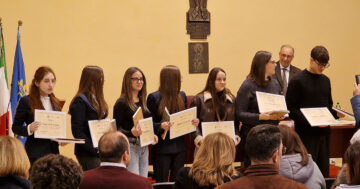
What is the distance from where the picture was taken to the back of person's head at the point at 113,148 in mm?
3199

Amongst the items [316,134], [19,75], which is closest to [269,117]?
[316,134]

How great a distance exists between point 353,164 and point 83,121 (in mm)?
2697

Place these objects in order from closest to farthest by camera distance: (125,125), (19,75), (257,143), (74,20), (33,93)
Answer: (257,143)
(33,93)
(125,125)
(19,75)
(74,20)

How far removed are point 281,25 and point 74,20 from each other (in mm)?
3417

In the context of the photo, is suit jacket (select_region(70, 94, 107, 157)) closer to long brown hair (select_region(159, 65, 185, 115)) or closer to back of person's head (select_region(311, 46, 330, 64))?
long brown hair (select_region(159, 65, 185, 115))

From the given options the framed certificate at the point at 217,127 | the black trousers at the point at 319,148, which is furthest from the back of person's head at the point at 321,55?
the framed certificate at the point at 217,127

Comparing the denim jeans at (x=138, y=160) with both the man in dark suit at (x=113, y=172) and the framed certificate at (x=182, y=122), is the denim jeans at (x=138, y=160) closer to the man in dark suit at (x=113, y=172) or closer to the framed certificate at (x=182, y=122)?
the framed certificate at (x=182, y=122)

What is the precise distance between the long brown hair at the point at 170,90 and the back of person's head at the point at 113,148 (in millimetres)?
1846

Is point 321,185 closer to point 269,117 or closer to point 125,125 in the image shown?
point 269,117

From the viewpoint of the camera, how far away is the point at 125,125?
16.2 feet

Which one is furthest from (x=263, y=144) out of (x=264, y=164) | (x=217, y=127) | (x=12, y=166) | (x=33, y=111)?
(x=33, y=111)

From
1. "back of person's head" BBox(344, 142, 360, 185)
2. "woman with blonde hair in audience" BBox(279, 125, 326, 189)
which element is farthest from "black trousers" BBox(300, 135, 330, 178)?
"back of person's head" BBox(344, 142, 360, 185)

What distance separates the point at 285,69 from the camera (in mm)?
6898

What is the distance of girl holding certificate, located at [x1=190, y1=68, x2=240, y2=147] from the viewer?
5.14m
